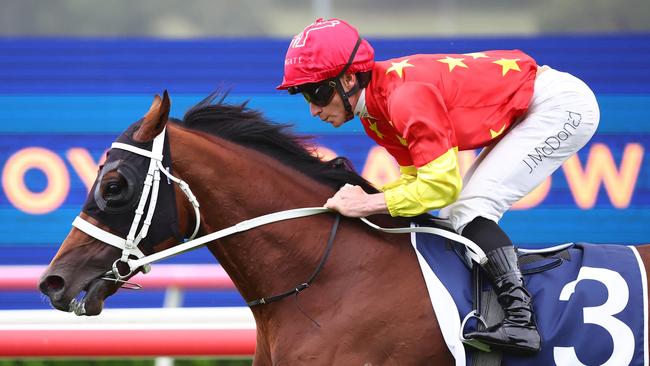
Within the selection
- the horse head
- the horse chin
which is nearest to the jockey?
the horse head

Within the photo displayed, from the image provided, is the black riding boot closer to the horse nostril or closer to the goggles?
the goggles

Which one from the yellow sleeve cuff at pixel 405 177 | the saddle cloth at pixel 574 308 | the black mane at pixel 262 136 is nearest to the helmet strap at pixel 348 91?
the black mane at pixel 262 136

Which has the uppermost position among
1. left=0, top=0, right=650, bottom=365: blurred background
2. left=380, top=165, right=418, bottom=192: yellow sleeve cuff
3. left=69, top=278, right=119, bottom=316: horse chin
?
left=69, top=278, right=119, bottom=316: horse chin

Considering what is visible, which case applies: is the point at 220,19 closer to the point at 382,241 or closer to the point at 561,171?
the point at 561,171

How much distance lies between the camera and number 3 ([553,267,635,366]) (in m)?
2.86

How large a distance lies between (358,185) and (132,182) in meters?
0.77

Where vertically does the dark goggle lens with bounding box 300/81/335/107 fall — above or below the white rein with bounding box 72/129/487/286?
above

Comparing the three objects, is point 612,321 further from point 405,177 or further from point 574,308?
point 405,177

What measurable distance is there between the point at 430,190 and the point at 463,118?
0.34 meters

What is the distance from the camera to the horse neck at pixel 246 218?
9.77 ft

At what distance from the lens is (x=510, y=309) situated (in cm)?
285

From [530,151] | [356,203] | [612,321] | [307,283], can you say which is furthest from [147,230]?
[612,321]

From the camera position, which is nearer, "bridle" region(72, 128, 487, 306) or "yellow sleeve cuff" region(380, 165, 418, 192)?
"bridle" region(72, 128, 487, 306)

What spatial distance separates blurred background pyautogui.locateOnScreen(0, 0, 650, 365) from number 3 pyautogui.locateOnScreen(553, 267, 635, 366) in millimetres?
2953
